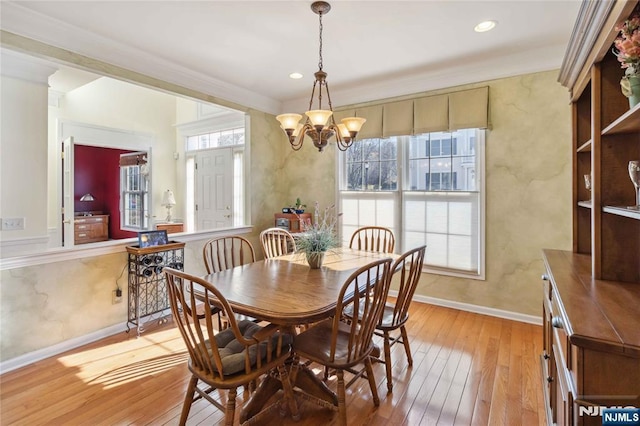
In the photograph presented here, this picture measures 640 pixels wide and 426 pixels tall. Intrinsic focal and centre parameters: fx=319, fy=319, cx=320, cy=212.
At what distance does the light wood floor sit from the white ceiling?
2.63m

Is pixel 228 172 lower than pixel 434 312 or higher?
higher

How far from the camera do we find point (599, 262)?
1604 mm

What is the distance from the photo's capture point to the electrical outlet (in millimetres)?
2526

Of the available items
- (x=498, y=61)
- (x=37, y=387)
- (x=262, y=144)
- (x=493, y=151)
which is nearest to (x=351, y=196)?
(x=262, y=144)

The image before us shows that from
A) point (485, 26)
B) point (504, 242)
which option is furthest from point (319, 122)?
point (504, 242)

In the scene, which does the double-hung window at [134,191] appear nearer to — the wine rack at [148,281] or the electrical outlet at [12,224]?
the wine rack at [148,281]

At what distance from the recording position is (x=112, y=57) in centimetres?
295

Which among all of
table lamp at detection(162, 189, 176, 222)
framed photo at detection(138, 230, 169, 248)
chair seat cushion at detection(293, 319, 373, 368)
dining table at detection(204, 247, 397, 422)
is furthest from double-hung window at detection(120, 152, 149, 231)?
chair seat cushion at detection(293, 319, 373, 368)

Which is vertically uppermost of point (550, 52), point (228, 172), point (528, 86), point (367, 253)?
point (550, 52)

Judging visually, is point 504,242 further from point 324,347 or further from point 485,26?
point 324,347

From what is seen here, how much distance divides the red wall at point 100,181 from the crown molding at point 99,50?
3739 millimetres

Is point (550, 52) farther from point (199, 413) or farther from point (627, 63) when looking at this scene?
point (199, 413)

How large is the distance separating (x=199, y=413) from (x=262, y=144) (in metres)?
3.53

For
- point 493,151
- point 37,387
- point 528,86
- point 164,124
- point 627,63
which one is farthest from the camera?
point 164,124
